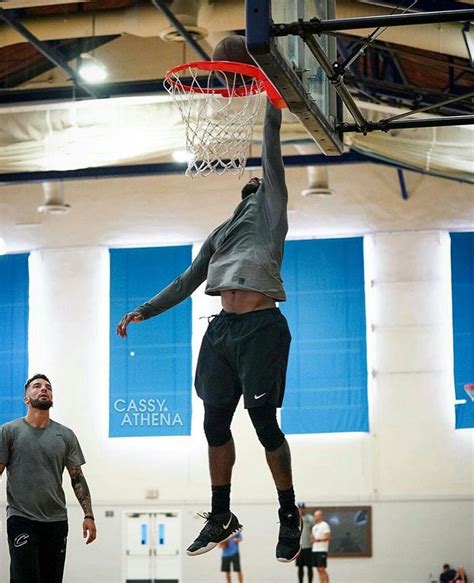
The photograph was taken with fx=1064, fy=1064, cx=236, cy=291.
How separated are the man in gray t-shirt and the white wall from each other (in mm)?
14101

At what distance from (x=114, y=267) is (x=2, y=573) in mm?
7628

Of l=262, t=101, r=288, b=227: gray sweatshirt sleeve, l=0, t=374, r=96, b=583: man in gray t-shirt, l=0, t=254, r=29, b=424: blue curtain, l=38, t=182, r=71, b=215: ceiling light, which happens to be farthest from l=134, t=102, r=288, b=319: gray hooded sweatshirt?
l=0, t=254, r=29, b=424: blue curtain

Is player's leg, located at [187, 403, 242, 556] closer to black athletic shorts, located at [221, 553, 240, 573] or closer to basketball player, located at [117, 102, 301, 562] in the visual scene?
basketball player, located at [117, 102, 301, 562]

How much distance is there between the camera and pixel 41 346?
999 inches

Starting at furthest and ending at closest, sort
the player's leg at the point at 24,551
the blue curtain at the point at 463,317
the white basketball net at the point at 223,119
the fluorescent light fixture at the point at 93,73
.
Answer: the blue curtain at the point at 463,317 < the fluorescent light fixture at the point at 93,73 < the player's leg at the point at 24,551 < the white basketball net at the point at 223,119

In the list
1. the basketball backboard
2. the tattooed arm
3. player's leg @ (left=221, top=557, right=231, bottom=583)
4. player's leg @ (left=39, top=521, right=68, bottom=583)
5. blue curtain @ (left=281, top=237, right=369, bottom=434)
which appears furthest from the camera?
blue curtain @ (left=281, top=237, right=369, bottom=434)

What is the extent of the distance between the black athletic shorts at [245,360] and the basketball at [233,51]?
173cm

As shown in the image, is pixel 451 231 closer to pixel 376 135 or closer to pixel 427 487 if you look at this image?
pixel 427 487

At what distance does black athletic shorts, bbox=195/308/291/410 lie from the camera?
701cm

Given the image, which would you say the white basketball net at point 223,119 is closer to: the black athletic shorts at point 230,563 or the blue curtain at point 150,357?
the blue curtain at point 150,357

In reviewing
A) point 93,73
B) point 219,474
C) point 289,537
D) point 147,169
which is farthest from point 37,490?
point 147,169

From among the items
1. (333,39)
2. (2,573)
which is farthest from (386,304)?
(333,39)

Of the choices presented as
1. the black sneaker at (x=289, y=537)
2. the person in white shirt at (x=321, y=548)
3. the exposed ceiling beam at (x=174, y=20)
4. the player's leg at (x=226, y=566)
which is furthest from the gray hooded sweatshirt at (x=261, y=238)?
the player's leg at (x=226, y=566)

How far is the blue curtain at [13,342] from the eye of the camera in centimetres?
2466
